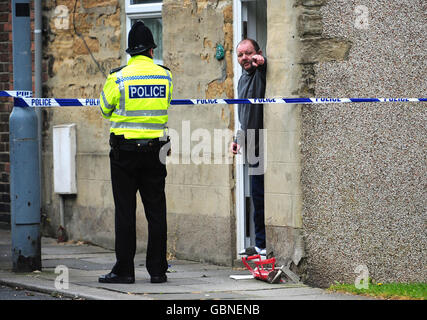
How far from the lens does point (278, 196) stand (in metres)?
9.00

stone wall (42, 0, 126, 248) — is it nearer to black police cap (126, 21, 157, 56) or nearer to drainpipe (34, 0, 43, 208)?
drainpipe (34, 0, 43, 208)

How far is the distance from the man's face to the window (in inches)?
73.3

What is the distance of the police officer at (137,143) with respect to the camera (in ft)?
27.3

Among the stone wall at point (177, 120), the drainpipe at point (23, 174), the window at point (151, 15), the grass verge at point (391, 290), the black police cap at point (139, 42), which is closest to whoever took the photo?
the grass verge at point (391, 290)

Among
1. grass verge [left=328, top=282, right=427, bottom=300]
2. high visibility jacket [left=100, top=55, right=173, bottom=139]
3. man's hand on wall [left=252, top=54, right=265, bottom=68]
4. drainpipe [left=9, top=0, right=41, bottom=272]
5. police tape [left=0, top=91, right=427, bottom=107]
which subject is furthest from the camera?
man's hand on wall [left=252, top=54, right=265, bottom=68]

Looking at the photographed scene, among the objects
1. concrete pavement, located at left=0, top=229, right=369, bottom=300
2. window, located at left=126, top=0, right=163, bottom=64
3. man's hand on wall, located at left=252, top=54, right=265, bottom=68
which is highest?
window, located at left=126, top=0, right=163, bottom=64

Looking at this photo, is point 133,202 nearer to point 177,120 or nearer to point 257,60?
point 257,60

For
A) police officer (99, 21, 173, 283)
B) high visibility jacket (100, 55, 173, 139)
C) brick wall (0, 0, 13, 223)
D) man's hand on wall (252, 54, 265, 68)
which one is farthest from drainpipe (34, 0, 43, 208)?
high visibility jacket (100, 55, 173, 139)

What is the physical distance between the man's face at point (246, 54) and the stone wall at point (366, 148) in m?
0.84

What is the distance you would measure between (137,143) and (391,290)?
2470mm

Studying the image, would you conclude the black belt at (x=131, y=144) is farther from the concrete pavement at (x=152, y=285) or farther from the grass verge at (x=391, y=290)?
the grass verge at (x=391, y=290)

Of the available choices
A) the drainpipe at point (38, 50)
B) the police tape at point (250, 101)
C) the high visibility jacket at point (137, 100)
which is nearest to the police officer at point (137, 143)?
the high visibility jacket at point (137, 100)

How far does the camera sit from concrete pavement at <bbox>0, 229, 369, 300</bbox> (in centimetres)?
794
